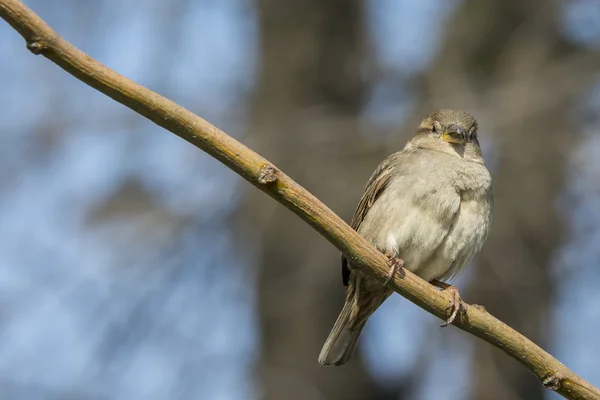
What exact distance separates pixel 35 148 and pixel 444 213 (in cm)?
370

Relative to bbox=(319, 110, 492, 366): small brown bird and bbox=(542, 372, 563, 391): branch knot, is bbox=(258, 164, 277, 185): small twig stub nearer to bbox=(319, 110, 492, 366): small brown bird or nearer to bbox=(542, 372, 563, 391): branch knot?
bbox=(542, 372, 563, 391): branch knot

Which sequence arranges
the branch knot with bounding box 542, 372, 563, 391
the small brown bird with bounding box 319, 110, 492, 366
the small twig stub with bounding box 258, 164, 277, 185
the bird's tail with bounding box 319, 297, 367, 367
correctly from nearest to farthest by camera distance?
the small twig stub with bounding box 258, 164, 277, 185 < the branch knot with bounding box 542, 372, 563, 391 < the small brown bird with bounding box 319, 110, 492, 366 < the bird's tail with bounding box 319, 297, 367, 367

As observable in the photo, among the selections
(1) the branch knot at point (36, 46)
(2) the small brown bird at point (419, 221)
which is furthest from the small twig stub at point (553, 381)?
(1) the branch knot at point (36, 46)

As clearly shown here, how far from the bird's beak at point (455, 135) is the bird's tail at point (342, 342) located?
1.01 metres

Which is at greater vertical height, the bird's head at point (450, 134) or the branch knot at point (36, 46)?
the bird's head at point (450, 134)

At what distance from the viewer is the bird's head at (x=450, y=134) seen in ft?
18.2

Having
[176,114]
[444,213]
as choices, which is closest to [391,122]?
[444,213]

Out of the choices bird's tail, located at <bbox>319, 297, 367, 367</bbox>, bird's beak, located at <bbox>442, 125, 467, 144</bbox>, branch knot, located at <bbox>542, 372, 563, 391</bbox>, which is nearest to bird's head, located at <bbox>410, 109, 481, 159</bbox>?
bird's beak, located at <bbox>442, 125, 467, 144</bbox>

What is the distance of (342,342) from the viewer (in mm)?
5285

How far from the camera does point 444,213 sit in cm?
504

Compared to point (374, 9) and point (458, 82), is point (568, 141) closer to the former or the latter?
point (458, 82)

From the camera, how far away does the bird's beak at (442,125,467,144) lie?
18.3 ft

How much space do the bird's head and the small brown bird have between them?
0.03 meters

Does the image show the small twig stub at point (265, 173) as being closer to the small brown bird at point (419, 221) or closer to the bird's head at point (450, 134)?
the small brown bird at point (419, 221)
